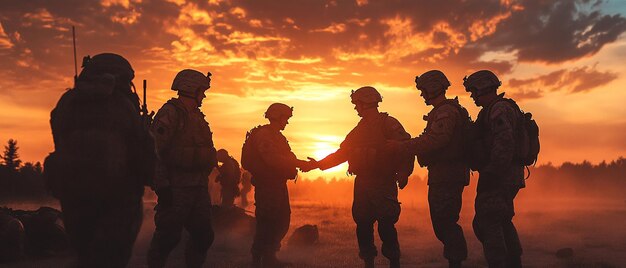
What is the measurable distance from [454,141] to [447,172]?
0.52 meters

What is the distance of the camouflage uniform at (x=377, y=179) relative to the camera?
9328 mm

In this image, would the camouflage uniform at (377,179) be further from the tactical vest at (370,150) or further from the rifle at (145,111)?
the rifle at (145,111)

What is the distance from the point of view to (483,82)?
352 inches

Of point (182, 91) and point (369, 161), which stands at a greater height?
point (182, 91)

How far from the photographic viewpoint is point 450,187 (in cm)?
882

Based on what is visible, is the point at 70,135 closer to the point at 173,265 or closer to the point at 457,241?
the point at 457,241

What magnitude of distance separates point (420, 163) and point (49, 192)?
5986 mm

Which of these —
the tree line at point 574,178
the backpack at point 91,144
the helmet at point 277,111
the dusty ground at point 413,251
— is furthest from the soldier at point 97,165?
the tree line at point 574,178

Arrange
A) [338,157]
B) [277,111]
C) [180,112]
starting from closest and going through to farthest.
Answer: [180,112] → [338,157] → [277,111]

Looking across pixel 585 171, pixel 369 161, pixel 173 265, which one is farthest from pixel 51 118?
pixel 585 171

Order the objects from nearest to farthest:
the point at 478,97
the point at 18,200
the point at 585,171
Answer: the point at 478,97 → the point at 18,200 → the point at 585,171

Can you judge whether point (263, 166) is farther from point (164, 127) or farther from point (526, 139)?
point (526, 139)

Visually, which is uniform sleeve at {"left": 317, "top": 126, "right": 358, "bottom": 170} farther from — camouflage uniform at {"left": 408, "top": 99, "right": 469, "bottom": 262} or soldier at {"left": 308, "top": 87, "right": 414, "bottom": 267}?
camouflage uniform at {"left": 408, "top": 99, "right": 469, "bottom": 262}

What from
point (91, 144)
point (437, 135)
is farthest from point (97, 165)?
point (437, 135)
